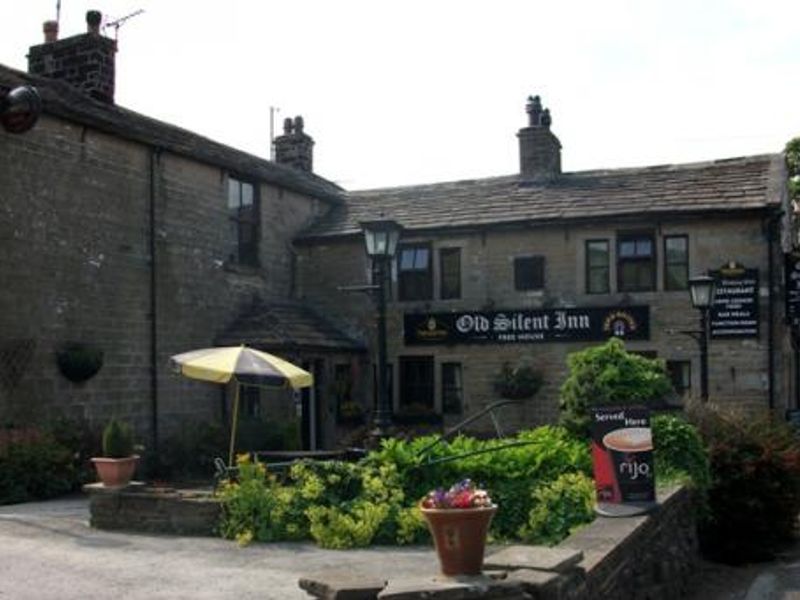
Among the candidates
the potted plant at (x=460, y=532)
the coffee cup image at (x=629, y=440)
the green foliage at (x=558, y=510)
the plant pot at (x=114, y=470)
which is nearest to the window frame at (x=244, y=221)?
the plant pot at (x=114, y=470)

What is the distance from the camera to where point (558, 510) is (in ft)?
31.1

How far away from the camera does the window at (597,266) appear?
21.8 m

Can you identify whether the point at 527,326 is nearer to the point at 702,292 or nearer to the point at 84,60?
the point at 702,292

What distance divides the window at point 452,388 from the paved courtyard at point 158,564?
12770 mm

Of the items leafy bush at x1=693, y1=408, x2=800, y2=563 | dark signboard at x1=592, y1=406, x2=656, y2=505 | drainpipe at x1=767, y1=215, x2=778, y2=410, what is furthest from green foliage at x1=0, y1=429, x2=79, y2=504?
drainpipe at x1=767, y1=215, x2=778, y2=410

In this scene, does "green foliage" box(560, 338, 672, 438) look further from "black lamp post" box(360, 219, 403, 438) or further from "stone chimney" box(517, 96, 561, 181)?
"stone chimney" box(517, 96, 561, 181)

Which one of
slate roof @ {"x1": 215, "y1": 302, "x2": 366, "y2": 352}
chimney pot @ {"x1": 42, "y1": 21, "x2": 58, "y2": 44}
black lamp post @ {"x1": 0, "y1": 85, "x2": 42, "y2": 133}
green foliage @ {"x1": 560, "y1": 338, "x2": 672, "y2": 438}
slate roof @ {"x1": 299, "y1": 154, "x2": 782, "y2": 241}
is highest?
chimney pot @ {"x1": 42, "y1": 21, "x2": 58, "y2": 44}

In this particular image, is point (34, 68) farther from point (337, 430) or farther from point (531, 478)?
point (531, 478)

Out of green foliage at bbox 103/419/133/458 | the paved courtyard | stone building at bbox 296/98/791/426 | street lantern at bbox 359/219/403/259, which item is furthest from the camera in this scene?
stone building at bbox 296/98/791/426

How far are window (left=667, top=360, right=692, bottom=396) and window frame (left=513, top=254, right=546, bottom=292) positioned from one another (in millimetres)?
3352

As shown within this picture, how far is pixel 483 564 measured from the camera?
6242mm

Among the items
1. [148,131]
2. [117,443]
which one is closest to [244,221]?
[148,131]

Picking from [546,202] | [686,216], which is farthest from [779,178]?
[546,202]

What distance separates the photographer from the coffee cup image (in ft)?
31.2
